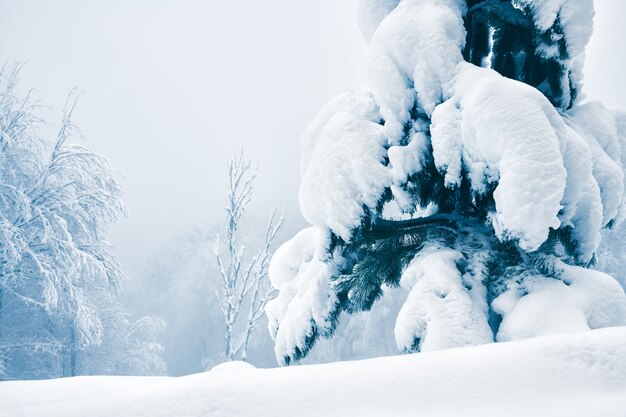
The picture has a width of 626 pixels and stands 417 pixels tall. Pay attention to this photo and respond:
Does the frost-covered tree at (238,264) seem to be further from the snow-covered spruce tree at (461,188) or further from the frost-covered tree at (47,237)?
the snow-covered spruce tree at (461,188)

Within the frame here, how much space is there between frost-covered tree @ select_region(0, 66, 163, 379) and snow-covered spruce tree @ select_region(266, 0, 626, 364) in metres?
8.48

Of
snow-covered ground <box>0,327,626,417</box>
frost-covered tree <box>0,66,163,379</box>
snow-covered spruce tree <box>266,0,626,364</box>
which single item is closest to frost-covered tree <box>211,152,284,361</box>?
frost-covered tree <box>0,66,163,379</box>

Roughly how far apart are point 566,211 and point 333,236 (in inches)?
67.0

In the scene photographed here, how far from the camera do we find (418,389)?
126cm

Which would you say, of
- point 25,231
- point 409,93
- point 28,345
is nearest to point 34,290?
point 28,345

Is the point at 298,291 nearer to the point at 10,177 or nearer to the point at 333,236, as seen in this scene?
the point at 333,236

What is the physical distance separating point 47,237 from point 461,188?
32.9 ft

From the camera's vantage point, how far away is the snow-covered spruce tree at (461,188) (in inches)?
100

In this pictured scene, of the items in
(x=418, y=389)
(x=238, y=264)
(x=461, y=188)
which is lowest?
(x=418, y=389)

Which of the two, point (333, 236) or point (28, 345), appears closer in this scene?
point (333, 236)

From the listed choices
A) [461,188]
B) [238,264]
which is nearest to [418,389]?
[461,188]

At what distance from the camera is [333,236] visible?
126 inches

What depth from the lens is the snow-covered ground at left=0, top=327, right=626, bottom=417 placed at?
1177 millimetres

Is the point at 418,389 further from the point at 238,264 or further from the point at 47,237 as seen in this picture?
the point at 47,237
